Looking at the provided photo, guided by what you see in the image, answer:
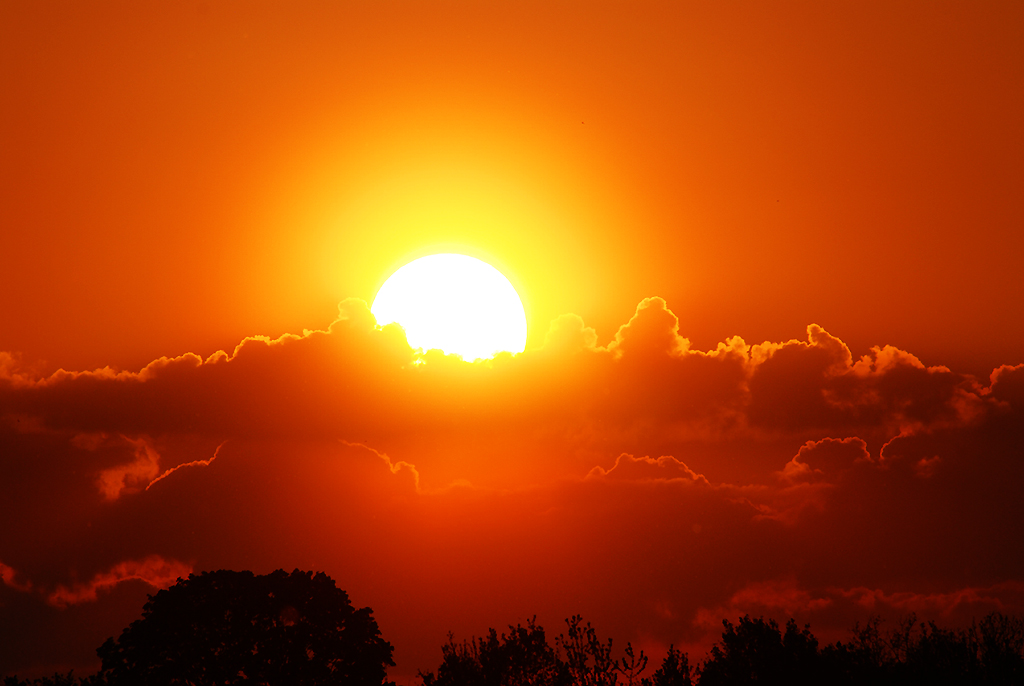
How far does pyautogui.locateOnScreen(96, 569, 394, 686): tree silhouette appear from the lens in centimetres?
5506

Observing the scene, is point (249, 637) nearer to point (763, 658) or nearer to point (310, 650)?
point (310, 650)

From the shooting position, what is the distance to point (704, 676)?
58938 mm

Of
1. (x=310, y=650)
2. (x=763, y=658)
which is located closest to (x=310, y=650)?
(x=310, y=650)

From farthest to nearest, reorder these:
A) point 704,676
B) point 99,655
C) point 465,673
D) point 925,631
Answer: point 465,673 < point 925,631 < point 704,676 < point 99,655

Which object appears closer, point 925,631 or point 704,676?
point 704,676

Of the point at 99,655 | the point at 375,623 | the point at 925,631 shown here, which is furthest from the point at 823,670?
the point at 99,655

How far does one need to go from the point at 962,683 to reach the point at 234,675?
150ft

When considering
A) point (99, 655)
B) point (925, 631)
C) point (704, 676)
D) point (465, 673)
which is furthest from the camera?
point (465, 673)

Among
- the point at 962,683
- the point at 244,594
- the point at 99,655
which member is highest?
the point at 244,594

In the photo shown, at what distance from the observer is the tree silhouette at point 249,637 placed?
55.1 m

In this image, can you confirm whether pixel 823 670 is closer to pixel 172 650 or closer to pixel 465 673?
pixel 465 673

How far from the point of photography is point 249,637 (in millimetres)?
56906

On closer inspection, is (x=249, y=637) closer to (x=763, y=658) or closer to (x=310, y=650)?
(x=310, y=650)

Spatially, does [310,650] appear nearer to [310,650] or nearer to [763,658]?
[310,650]
